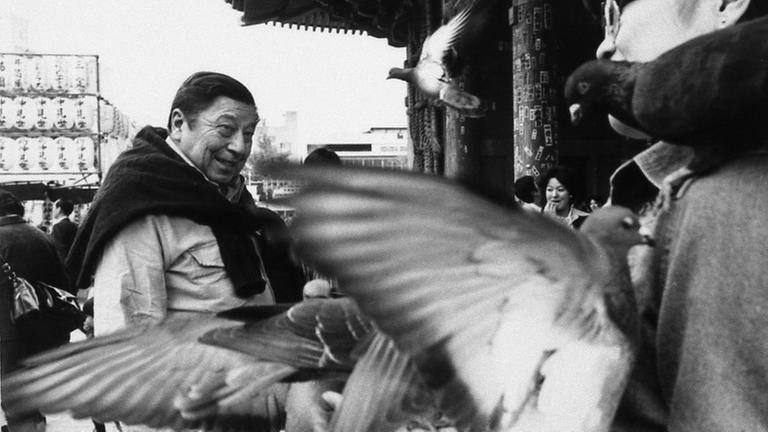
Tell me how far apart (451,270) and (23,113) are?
780 inches

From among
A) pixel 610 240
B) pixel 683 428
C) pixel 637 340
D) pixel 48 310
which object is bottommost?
pixel 48 310

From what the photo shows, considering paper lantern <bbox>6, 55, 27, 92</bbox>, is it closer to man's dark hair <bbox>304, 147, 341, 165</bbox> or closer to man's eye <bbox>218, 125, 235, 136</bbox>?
man's dark hair <bbox>304, 147, 341, 165</bbox>

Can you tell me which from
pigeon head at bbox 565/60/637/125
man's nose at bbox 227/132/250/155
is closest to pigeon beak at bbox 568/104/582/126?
pigeon head at bbox 565/60/637/125

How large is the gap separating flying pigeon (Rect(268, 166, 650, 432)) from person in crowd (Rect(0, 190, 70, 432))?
15.2 ft

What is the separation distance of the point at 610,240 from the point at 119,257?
5.29ft

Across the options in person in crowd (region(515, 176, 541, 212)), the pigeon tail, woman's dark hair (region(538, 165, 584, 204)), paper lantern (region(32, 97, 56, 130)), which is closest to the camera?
woman's dark hair (region(538, 165, 584, 204))

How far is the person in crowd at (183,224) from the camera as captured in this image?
2.17 metres

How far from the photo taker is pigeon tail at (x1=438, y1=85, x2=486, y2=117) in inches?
311

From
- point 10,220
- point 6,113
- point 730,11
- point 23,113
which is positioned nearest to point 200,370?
point 730,11

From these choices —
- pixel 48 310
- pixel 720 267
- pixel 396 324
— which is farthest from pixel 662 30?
pixel 48 310

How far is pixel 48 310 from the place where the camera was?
510 cm

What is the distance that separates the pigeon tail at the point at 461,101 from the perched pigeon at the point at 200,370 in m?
6.61

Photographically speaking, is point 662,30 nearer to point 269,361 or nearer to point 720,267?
point 720,267

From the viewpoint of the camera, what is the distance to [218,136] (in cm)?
230
